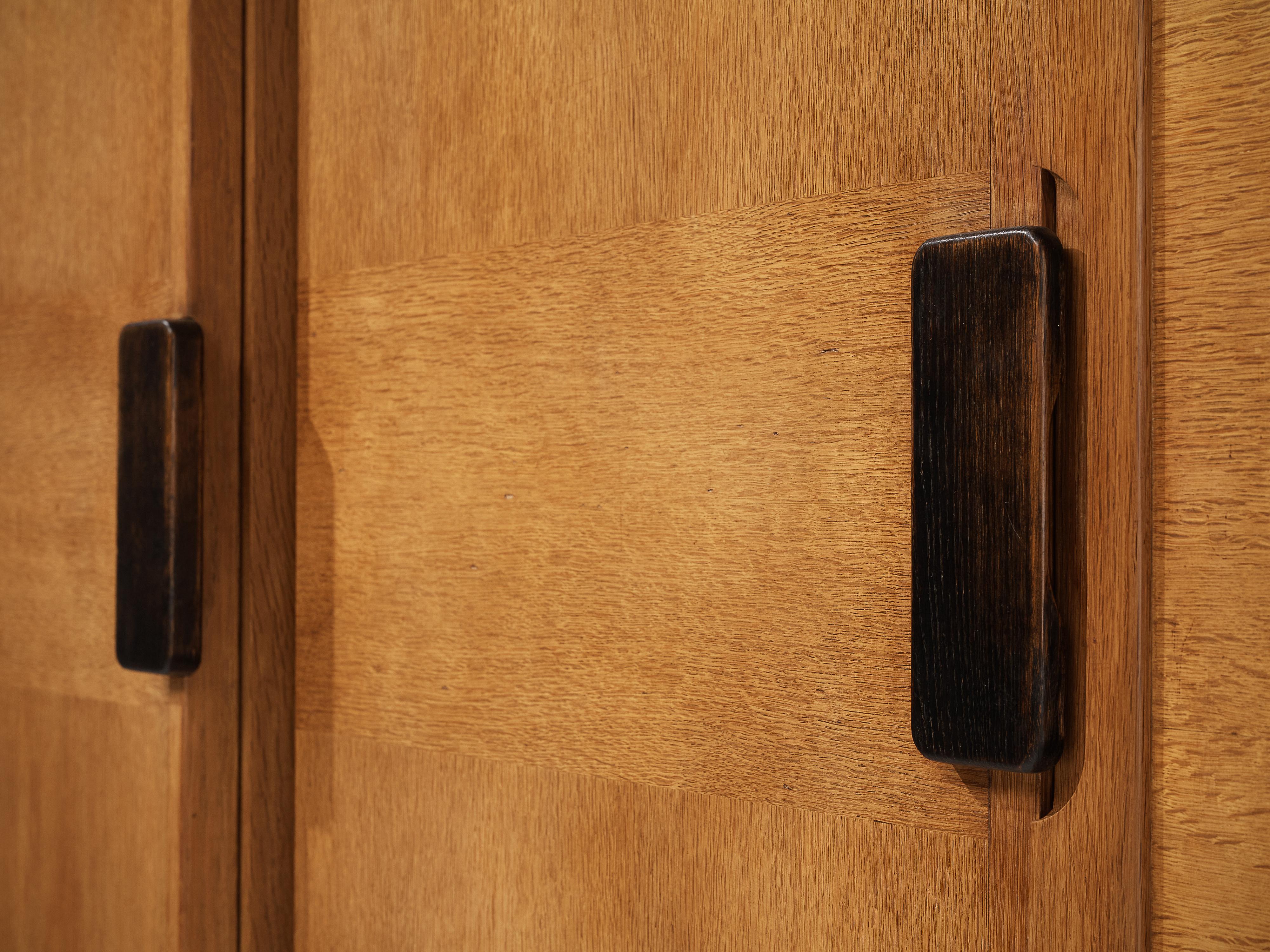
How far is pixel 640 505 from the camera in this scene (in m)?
0.42

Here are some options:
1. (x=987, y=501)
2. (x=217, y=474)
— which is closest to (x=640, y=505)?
(x=987, y=501)

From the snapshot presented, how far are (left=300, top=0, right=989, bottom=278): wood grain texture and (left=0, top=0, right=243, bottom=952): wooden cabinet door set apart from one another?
0.24 feet

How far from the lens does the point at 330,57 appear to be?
0.53 metres

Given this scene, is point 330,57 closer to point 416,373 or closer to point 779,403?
point 416,373

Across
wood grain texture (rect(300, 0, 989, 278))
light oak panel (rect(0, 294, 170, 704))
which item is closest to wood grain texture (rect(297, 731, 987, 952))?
light oak panel (rect(0, 294, 170, 704))

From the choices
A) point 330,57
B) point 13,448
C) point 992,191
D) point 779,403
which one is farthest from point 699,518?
point 13,448

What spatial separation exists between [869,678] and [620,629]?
4.4 inches

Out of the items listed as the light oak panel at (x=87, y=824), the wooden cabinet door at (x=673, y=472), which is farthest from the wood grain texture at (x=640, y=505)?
the light oak panel at (x=87, y=824)

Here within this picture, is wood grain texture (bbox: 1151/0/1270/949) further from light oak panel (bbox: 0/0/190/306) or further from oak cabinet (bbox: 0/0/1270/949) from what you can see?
light oak panel (bbox: 0/0/190/306)

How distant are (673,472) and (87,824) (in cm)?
44

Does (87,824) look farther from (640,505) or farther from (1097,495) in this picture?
(1097,495)

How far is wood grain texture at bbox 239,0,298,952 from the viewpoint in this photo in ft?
1.75

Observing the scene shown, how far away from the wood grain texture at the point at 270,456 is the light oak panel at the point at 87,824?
0.05 m

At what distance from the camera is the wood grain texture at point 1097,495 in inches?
12.3
